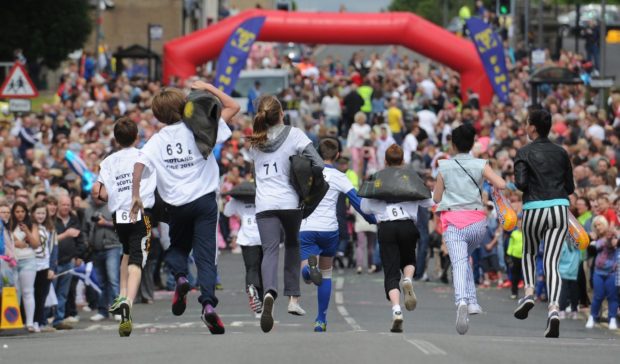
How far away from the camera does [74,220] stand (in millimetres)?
24266

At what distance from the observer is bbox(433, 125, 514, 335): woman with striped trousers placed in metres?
16.0

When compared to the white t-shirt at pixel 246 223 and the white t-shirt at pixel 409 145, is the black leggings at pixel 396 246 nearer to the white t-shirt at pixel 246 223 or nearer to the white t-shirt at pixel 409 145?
the white t-shirt at pixel 246 223

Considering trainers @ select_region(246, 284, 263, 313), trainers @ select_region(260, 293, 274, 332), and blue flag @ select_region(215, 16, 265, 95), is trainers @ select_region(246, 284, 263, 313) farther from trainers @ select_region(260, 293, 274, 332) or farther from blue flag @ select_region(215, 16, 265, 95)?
blue flag @ select_region(215, 16, 265, 95)

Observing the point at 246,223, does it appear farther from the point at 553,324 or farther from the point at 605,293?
the point at 553,324

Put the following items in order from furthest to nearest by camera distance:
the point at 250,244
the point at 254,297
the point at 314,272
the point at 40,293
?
1. the point at 40,293
2. the point at 250,244
3. the point at 254,297
4. the point at 314,272

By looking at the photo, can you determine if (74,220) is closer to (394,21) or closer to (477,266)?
(477,266)

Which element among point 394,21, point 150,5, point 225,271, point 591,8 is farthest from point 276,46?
point 225,271

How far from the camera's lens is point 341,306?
24750mm

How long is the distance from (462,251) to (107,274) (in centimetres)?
889

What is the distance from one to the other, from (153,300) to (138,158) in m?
11.7

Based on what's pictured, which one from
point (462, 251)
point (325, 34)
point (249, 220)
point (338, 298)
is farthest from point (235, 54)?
point (462, 251)

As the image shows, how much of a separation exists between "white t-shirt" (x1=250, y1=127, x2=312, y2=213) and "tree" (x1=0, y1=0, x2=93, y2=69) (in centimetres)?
3864

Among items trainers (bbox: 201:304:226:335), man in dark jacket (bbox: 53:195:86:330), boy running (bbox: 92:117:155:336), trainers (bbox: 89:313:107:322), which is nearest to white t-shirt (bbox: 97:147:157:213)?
boy running (bbox: 92:117:155:336)

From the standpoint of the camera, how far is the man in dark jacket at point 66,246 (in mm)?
23688
